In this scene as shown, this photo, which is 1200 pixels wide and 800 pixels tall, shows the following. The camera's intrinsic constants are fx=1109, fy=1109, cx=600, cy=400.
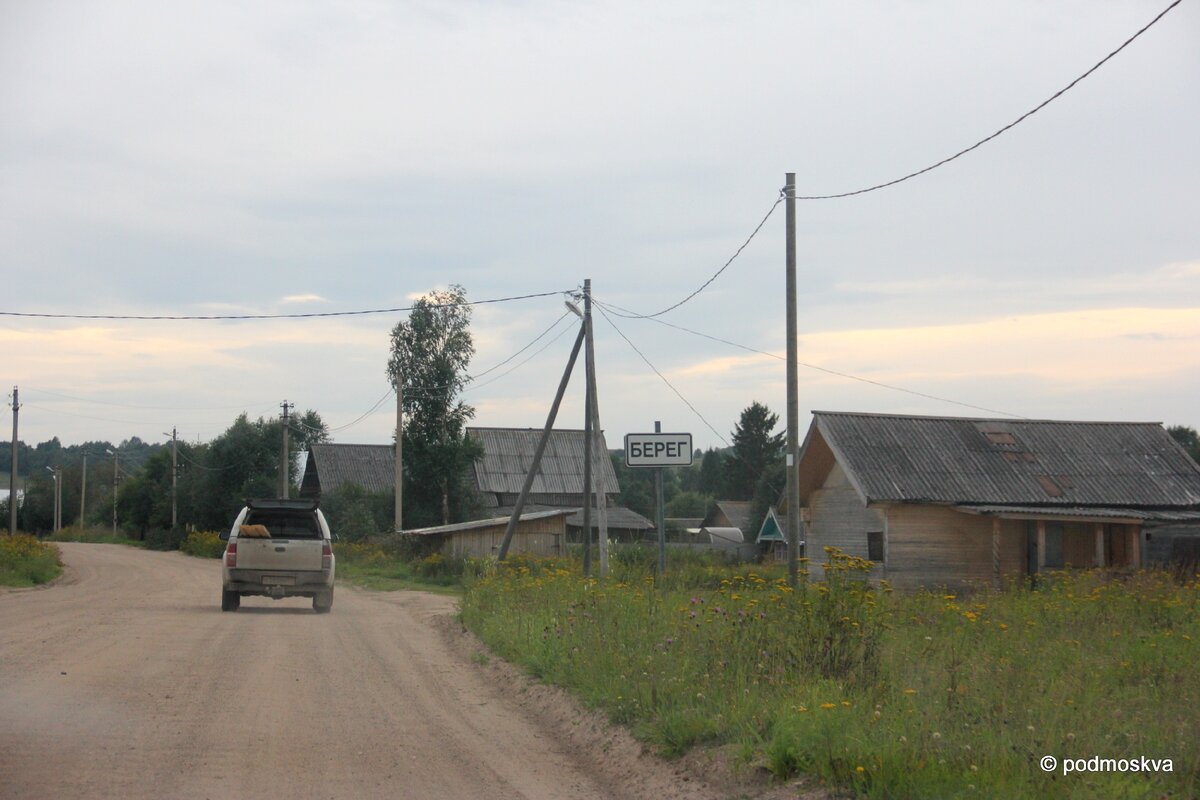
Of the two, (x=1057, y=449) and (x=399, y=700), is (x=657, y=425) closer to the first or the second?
(x=399, y=700)

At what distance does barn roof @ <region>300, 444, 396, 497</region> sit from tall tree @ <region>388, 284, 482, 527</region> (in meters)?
12.0

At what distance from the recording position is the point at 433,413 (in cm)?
5384

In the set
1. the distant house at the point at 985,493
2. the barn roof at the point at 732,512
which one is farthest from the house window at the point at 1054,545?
the barn roof at the point at 732,512

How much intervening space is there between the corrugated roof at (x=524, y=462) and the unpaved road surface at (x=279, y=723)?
4323cm

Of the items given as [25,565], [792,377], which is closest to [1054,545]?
[792,377]

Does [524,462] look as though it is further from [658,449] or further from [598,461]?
[658,449]

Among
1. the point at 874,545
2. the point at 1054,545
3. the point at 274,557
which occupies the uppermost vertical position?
the point at 274,557

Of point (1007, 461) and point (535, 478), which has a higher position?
point (1007, 461)

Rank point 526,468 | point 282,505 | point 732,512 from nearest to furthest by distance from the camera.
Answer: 1. point 282,505
2. point 526,468
3. point 732,512

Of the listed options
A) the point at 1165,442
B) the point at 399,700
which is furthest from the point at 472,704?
the point at 1165,442

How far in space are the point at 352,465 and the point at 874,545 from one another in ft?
152

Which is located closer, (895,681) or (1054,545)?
(895,681)

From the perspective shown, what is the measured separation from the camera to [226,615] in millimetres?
19234

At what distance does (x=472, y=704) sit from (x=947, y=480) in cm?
2092
